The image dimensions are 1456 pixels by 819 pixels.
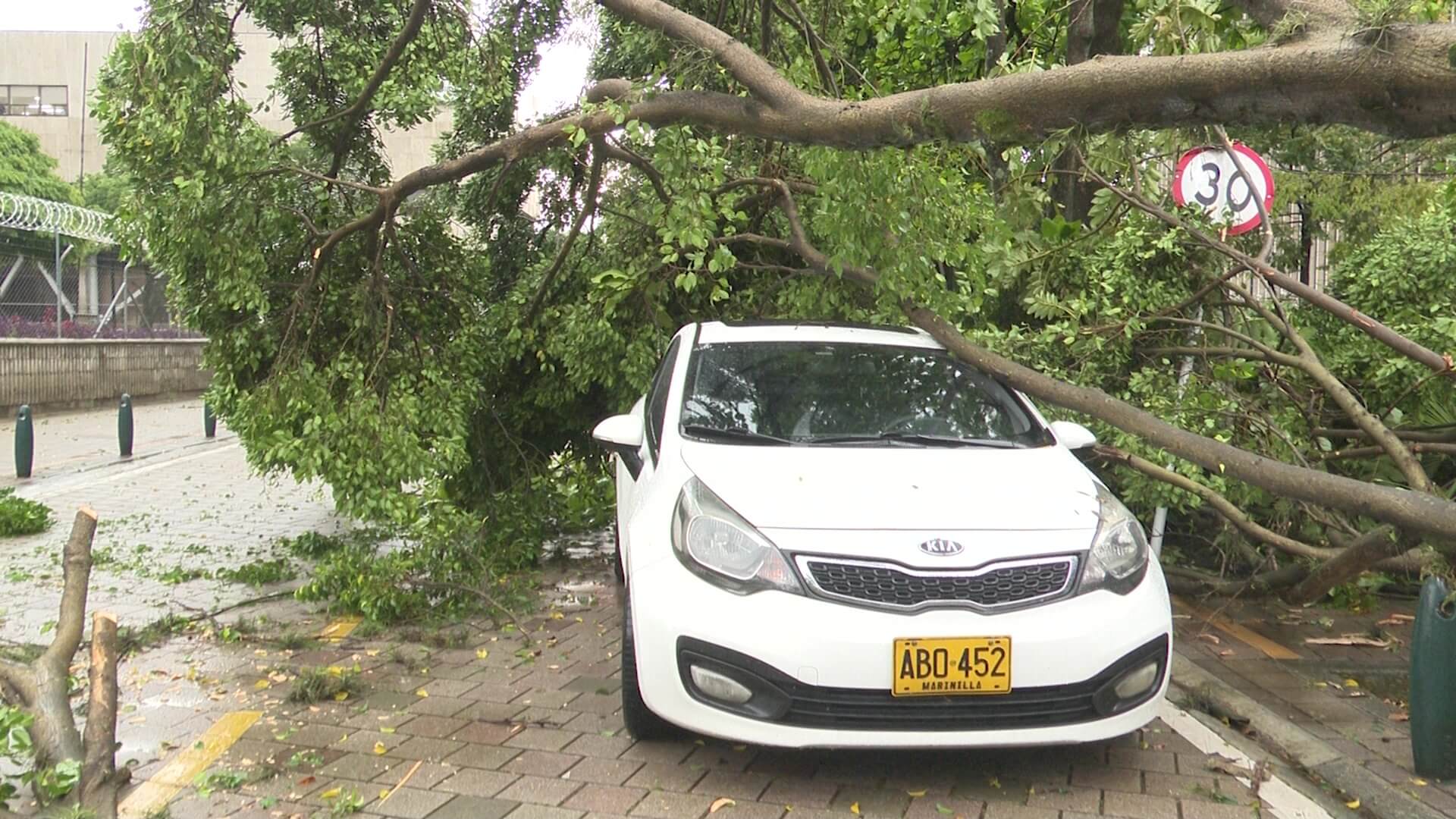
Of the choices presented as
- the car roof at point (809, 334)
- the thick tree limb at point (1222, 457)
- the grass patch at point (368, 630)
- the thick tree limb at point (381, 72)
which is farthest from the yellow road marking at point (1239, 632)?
the thick tree limb at point (381, 72)

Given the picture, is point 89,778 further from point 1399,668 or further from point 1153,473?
point 1399,668

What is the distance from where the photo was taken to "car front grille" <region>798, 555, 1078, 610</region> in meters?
3.83

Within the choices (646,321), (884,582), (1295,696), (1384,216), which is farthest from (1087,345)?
(1384,216)

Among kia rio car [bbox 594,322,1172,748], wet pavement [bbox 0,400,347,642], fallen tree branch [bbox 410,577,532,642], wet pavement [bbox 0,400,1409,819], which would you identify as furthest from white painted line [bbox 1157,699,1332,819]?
wet pavement [bbox 0,400,347,642]

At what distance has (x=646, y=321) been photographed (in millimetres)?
7379

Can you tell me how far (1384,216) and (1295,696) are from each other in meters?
8.47

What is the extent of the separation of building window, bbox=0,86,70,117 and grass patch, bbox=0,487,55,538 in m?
47.6

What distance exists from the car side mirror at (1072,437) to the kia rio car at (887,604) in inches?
14.5

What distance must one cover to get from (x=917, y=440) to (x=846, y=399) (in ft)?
1.40

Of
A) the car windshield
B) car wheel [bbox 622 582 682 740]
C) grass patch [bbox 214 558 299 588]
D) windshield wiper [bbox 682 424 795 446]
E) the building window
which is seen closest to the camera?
car wheel [bbox 622 582 682 740]

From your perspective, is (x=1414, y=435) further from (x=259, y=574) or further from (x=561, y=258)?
(x=259, y=574)

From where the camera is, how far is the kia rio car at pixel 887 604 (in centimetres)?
379

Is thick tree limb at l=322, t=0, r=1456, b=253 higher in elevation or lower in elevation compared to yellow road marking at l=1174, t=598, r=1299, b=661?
higher

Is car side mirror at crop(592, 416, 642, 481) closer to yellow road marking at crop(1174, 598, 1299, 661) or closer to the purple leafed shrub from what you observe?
yellow road marking at crop(1174, 598, 1299, 661)
